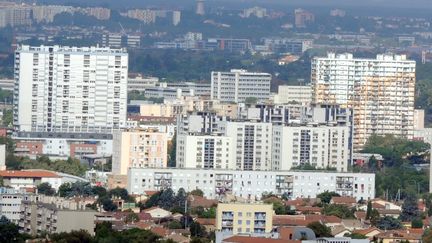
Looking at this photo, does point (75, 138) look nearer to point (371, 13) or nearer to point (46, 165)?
point (46, 165)

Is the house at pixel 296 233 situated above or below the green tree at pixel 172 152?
→ below

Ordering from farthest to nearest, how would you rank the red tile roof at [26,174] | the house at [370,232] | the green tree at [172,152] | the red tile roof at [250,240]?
the green tree at [172,152]
the red tile roof at [26,174]
the house at [370,232]
the red tile roof at [250,240]

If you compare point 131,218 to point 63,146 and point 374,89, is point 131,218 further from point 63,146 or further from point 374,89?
point 374,89

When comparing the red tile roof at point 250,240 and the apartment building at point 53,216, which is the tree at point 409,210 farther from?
the red tile roof at point 250,240

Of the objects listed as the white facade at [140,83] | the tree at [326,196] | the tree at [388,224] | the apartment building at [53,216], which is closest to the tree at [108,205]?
the apartment building at [53,216]

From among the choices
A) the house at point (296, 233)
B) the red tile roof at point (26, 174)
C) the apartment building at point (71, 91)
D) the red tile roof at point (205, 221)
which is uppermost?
the apartment building at point (71, 91)

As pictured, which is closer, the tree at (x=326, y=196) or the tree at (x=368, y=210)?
the tree at (x=368, y=210)
